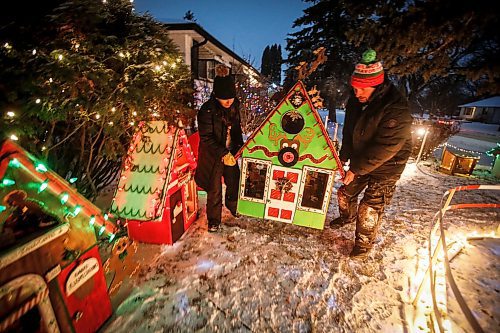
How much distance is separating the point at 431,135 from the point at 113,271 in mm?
11380

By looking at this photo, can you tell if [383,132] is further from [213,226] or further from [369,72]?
[213,226]

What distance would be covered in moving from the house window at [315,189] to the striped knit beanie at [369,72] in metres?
1.22

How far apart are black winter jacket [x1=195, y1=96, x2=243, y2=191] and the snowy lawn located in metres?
0.92

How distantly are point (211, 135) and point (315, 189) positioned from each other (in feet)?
5.87

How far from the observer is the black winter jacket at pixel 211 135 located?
317 cm

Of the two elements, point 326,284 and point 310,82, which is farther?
point 310,82

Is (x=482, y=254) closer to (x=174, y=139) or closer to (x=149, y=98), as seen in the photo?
(x=174, y=139)

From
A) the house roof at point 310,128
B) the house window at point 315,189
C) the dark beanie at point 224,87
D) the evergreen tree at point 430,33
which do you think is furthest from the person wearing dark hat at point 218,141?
the evergreen tree at point 430,33

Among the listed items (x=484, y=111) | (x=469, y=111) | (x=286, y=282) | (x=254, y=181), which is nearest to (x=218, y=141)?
(x=254, y=181)

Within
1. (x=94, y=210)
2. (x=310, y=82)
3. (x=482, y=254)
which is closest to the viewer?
(x=94, y=210)

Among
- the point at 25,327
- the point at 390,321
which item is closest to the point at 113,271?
the point at 25,327

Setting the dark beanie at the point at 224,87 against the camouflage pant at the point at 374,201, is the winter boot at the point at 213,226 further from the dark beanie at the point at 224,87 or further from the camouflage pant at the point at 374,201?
the camouflage pant at the point at 374,201

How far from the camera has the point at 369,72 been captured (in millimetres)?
2639

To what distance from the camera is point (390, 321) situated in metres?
2.30
